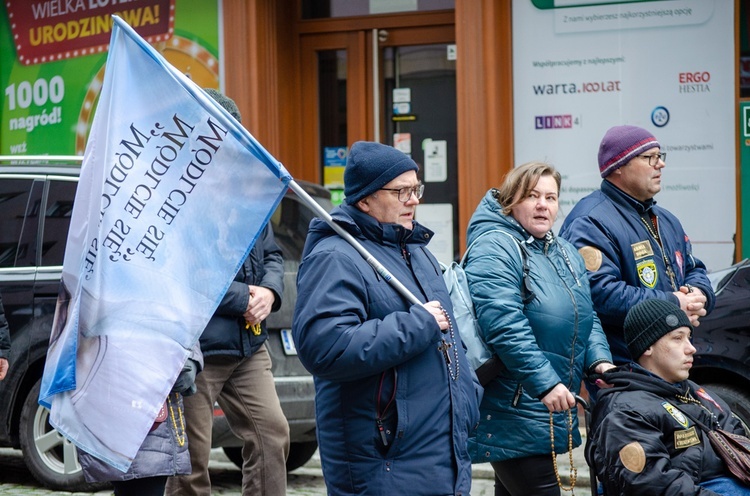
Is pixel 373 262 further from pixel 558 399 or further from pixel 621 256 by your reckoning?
pixel 621 256

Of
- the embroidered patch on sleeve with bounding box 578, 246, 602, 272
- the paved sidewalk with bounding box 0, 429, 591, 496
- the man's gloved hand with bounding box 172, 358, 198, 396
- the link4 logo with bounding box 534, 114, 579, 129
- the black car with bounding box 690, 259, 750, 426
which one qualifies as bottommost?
the paved sidewalk with bounding box 0, 429, 591, 496

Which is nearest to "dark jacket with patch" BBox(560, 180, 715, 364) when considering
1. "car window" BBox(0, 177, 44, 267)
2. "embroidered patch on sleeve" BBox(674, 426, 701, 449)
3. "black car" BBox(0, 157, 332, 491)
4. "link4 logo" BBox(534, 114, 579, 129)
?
"embroidered patch on sleeve" BBox(674, 426, 701, 449)

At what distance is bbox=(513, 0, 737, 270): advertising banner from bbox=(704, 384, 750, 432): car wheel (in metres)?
2.49

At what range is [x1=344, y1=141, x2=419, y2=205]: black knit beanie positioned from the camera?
4.08 meters

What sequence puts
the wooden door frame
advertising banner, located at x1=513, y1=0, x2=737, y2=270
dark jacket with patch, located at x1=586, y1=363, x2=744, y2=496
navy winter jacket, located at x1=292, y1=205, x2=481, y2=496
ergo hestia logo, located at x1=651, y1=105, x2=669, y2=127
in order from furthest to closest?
1. the wooden door frame
2. ergo hestia logo, located at x1=651, y1=105, x2=669, y2=127
3. advertising banner, located at x1=513, y1=0, x2=737, y2=270
4. dark jacket with patch, located at x1=586, y1=363, x2=744, y2=496
5. navy winter jacket, located at x1=292, y1=205, x2=481, y2=496

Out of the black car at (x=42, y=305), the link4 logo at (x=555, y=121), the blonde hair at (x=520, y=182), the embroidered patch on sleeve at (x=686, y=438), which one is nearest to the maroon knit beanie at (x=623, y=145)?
the blonde hair at (x=520, y=182)

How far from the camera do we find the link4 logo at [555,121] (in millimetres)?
9516

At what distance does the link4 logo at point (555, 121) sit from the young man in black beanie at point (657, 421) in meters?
5.02

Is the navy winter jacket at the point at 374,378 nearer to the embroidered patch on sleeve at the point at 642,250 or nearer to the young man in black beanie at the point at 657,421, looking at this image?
the young man in black beanie at the point at 657,421

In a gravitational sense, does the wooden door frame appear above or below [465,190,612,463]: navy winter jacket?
above

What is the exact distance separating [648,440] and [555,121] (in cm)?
561

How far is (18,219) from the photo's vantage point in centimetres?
725

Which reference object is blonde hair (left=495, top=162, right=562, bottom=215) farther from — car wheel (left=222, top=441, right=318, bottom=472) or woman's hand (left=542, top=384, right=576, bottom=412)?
car wheel (left=222, top=441, right=318, bottom=472)

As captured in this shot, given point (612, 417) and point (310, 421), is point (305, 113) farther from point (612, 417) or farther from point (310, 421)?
point (612, 417)
